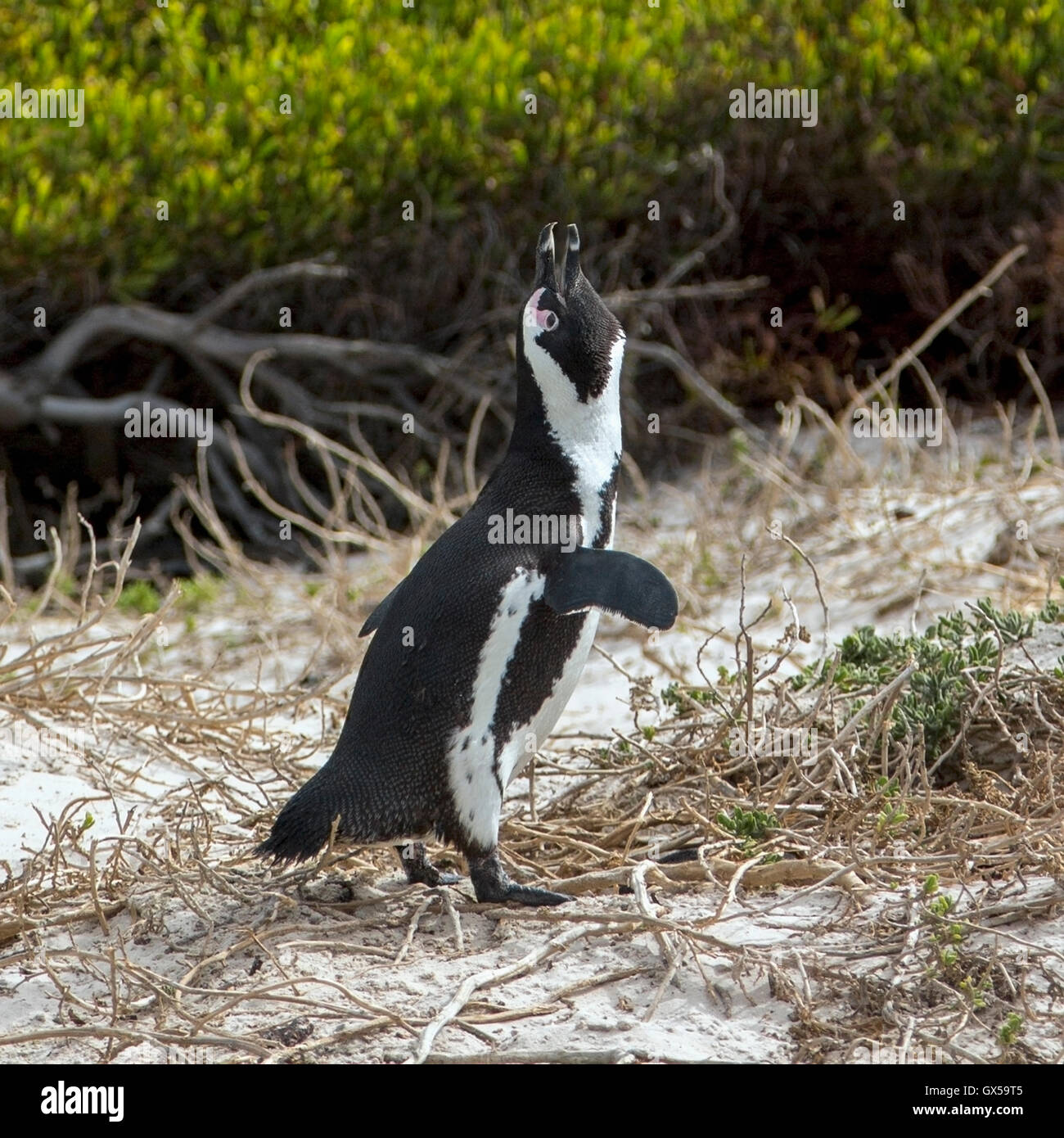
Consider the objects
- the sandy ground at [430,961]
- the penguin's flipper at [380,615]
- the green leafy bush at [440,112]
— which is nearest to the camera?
the sandy ground at [430,961]

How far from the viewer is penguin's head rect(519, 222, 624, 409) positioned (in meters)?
2.77

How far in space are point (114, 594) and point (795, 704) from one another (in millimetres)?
1506

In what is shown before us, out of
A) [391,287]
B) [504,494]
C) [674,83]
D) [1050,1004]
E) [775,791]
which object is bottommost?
[1050,1004]

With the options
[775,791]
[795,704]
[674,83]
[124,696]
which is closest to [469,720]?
[775,791]

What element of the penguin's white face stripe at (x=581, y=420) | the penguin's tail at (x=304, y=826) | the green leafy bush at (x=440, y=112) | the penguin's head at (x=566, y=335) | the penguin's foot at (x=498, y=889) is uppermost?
the green leafy bush at (x=440, y=112)

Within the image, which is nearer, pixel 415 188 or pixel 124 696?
pixel 124 696

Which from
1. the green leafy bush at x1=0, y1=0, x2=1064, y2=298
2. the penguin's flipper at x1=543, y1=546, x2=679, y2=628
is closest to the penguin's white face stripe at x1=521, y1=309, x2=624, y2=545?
the penguin's flipper at x1=543, y1=546, x2=679, y2=628

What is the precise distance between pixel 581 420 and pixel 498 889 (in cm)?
84

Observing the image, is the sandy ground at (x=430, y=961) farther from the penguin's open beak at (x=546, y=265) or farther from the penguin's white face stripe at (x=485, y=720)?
the penguin's open beak at (x=546, y=265)

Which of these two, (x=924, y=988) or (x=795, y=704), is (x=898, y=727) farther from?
(x=924, y=988)

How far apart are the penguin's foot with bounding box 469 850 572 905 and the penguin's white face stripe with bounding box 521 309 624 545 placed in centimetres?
59

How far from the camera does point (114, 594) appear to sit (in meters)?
3.49

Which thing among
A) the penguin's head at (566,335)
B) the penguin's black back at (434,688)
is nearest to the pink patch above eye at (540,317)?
the penguin's head at (566,335)

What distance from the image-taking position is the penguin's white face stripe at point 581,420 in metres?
2.79
